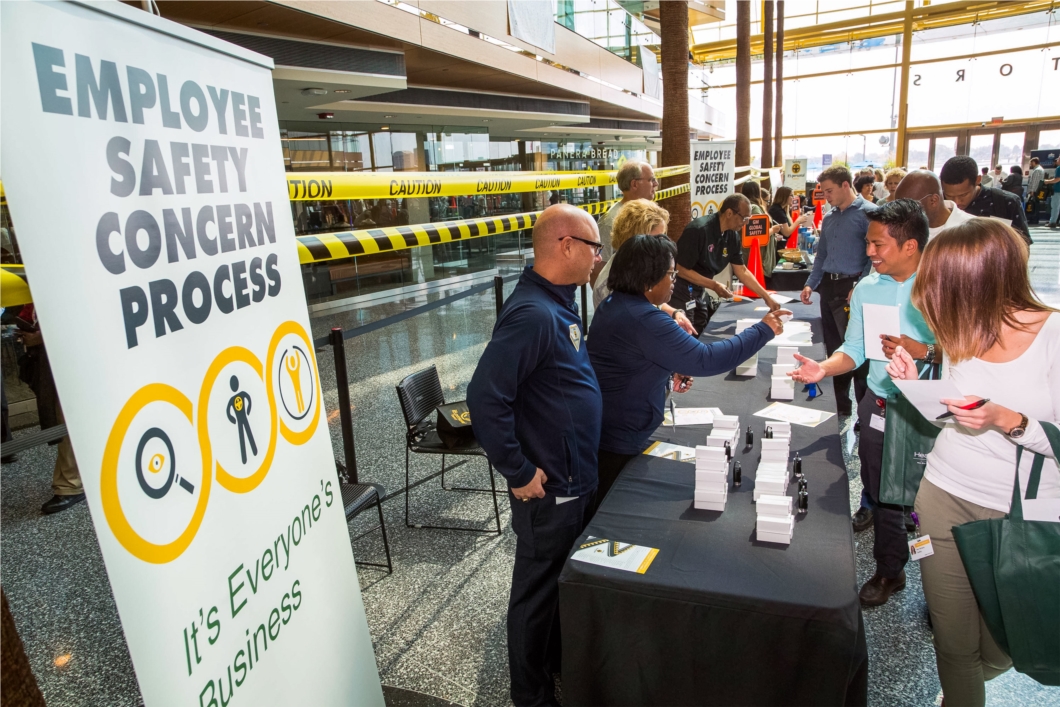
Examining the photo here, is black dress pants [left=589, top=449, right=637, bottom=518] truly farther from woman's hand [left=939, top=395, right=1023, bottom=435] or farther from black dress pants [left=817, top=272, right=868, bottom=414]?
black dress pants [left=817, top=272, right=868, bottom=414]

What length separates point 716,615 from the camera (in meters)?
1.64

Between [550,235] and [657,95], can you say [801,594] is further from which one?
[657,95]

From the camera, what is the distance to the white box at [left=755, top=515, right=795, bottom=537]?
1822 millimetres

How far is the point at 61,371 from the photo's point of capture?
3.16ft

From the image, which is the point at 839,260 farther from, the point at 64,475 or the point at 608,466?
the point at 64,475

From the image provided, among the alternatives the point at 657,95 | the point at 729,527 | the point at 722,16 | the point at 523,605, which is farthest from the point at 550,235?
the point at 722,16

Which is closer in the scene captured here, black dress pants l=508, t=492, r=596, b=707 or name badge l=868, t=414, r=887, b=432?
black dress pants l=508, t=492, r=596, b=707

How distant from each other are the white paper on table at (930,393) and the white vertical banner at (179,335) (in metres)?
1.50

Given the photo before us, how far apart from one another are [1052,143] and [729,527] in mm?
29309

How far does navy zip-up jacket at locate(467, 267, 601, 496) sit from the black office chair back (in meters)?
1.32

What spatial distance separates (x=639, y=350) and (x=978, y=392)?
108 centimetres

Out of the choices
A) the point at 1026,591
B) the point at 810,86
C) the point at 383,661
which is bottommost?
the point at 383,661

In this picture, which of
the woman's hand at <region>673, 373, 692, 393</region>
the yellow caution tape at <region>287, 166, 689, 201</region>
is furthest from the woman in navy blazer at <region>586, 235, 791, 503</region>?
the yellow caution tape at <region>287, 166, 689, 201</region>

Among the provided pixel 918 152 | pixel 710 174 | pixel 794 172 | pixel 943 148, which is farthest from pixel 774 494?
pixel 918 152
